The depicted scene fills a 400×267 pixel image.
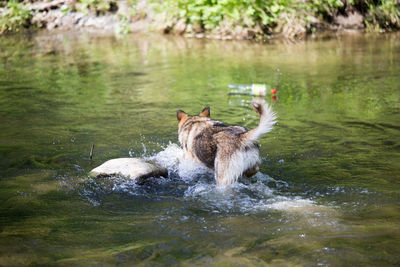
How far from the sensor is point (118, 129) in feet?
26.4

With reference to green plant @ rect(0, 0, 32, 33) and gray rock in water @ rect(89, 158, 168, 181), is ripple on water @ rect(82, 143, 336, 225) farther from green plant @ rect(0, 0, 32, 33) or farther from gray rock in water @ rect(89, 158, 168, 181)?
green plant @ rect(0, 0, 32, 33)

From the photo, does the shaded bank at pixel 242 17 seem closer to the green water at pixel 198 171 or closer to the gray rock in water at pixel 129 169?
the green water at pixel 198 171

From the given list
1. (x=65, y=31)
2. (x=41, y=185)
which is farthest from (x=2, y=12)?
(x=41, y=185)

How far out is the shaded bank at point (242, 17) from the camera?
1755 centimetres

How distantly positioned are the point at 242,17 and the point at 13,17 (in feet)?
35.2

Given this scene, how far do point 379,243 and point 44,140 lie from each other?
5323 mm

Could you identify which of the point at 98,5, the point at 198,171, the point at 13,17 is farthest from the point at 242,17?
the point at 198,171

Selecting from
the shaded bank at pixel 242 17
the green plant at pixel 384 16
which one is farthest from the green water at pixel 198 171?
the green plant at pixel 384 16

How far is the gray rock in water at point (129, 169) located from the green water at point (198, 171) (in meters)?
0.14

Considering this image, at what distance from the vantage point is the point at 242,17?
57.4 ft

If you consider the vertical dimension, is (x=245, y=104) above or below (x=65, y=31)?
below

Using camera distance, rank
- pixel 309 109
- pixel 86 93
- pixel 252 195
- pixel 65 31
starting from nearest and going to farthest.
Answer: pixel 252 195
pixel 309 109
pixel 86 93
pixel 65 31

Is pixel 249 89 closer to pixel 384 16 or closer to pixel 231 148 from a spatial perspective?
pixel 231 148

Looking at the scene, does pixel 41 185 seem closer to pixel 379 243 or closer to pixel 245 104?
pixel 379 243
